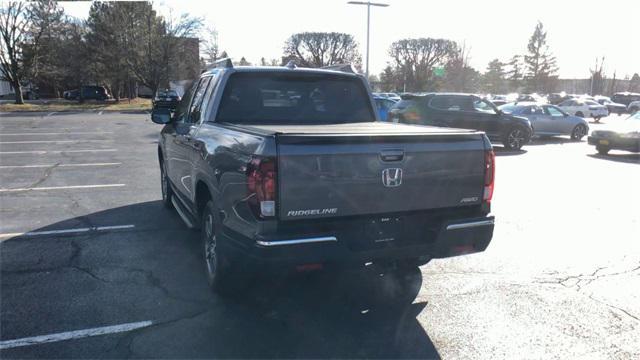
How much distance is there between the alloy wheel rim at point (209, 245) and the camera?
4250mm

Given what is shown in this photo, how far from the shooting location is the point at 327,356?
335 cm

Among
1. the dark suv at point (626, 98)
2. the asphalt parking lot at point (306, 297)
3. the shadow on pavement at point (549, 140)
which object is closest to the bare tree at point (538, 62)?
the dark suv at point (626, 98)

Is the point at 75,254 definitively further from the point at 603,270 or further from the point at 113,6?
the point at 113,6

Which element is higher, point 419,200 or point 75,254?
point 419,200

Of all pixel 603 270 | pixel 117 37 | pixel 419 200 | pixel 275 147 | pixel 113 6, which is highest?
pixel 113 6

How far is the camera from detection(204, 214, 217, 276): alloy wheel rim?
4250 mm

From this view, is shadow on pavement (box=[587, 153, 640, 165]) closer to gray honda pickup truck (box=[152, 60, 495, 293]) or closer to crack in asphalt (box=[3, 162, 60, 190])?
gray honda pickup truck (box=[152, 60, 495, 293])

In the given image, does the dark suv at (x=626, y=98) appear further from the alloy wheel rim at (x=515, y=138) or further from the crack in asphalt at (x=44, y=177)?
the crack in asphalt at (x=44, y=177)

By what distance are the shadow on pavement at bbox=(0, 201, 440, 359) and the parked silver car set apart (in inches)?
670

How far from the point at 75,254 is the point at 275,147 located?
Result: 3305 mm

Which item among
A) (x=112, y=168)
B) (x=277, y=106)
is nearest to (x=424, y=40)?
(x=112, y=168)

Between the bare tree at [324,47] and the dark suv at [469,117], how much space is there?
1970 inches

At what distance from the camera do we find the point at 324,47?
2581 inches

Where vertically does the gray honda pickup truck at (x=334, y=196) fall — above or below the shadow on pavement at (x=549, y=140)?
above
